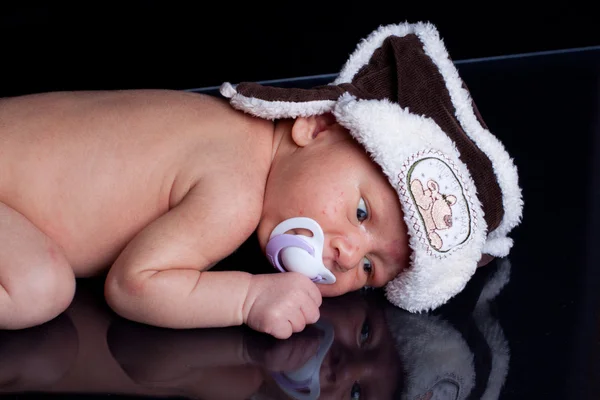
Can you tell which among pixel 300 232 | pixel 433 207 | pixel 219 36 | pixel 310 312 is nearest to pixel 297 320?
pixel 310 312

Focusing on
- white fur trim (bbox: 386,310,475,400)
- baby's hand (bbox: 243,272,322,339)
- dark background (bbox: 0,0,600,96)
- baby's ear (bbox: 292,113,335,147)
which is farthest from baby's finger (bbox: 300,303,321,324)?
dark background (bbox: 0,0,600,96)

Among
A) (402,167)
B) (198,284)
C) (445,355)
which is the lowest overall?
(445,355)

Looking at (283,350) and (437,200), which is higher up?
(437,200)

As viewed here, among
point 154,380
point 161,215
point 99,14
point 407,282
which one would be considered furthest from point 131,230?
point 99,14

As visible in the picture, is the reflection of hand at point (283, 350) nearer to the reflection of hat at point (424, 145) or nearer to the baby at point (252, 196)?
the baby at point (252, 196)

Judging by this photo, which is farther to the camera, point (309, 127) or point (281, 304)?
point (309, 127)

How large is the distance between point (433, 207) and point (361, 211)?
0.10 metres

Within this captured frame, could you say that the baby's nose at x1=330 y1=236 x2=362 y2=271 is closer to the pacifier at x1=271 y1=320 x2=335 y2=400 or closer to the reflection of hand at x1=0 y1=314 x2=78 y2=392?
the pacifier at x1=271 y1=320 x2=335 y2=400

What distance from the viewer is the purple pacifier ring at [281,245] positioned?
1233 millimetres

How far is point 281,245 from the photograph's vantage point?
1.25 m

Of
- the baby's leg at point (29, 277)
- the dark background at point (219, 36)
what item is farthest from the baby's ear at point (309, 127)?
the dark background at point (219, 36)

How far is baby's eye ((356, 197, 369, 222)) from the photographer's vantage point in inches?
49.0

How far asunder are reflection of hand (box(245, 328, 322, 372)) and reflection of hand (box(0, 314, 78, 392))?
230 mm

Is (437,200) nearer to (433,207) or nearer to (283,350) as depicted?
(433,207)
